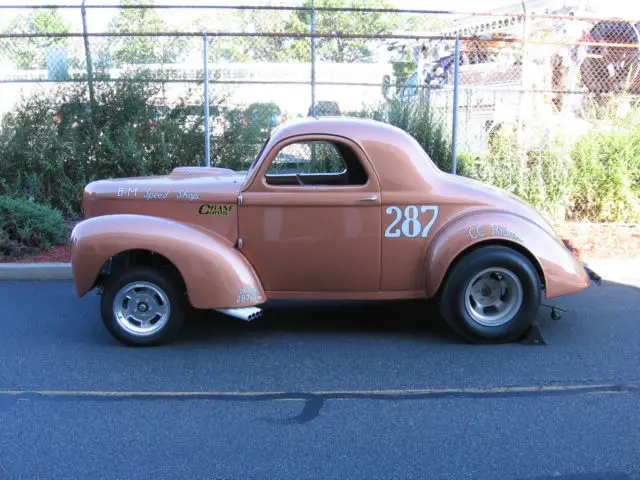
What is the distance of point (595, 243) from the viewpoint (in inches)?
353

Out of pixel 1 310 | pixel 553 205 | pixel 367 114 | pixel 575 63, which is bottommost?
pixel 1 310

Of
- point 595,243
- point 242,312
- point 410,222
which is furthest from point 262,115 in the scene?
point 242,312

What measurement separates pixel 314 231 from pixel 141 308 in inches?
62.6

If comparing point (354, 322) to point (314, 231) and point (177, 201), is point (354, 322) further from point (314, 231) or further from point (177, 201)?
point (177, 201)

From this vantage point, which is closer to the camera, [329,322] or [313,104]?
[329,322]

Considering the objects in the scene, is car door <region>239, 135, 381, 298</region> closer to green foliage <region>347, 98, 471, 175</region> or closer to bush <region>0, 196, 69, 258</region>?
bush <region>0, 196, 69, 258</region>

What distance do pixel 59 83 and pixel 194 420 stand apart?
8767 mm

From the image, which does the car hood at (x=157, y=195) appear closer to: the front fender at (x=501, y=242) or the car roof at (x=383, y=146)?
the car roof at (x=383, y=146)

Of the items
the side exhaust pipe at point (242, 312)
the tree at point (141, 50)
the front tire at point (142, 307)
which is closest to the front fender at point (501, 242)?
the side exhaust pipe at point (242, 312)

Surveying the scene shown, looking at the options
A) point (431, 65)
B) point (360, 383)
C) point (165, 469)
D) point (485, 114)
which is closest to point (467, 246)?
point (360, 383)

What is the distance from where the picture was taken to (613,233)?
939 cm

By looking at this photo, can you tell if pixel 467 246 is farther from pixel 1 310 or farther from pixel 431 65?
pixel 431 65

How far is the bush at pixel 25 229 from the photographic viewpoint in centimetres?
834

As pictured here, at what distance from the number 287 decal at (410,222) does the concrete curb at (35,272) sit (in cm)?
436
